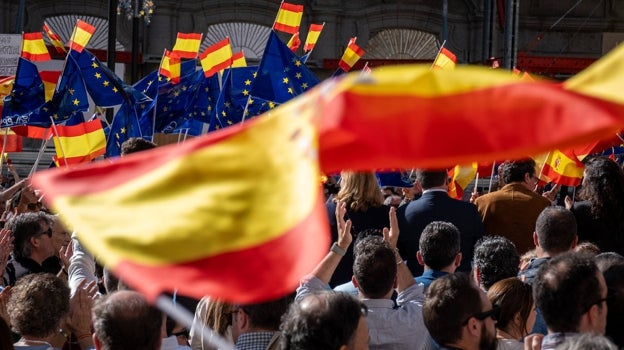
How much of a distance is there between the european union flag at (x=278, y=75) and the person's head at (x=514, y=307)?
6264mm

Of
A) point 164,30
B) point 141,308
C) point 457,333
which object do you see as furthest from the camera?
point 164,30

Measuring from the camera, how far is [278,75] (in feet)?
36.1

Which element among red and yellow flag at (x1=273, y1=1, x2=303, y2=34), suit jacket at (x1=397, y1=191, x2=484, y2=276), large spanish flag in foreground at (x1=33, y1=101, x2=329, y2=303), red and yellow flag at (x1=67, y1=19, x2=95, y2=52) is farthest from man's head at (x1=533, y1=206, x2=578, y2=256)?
red and yellow flag at (x1=273, y1=1, x2=303, y2=34)

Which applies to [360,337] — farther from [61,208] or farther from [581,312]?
[61,208]

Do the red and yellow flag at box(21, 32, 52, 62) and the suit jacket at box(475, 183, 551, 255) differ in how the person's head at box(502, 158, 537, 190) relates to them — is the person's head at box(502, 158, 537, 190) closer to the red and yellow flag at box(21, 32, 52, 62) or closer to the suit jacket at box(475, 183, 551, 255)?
the suit jacket at box(475, 183, 551, 255)

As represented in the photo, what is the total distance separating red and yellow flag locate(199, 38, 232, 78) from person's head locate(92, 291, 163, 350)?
1013 centimetres

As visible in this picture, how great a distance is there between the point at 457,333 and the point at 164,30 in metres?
24.9

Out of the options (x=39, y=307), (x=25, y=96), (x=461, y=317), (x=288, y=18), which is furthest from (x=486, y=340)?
(x=288, y=18)

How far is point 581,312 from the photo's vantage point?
3.95 m

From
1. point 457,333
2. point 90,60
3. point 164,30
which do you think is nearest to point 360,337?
point 457,333

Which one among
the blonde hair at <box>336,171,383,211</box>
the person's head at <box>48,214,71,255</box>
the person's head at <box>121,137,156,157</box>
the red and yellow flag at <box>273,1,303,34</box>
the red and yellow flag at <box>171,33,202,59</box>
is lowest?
the person's head at <box>48,214,71,255</box>

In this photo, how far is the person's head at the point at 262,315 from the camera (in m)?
4.46

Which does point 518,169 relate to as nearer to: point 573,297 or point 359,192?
point 359,192

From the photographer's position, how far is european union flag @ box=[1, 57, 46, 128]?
38.5 ft
